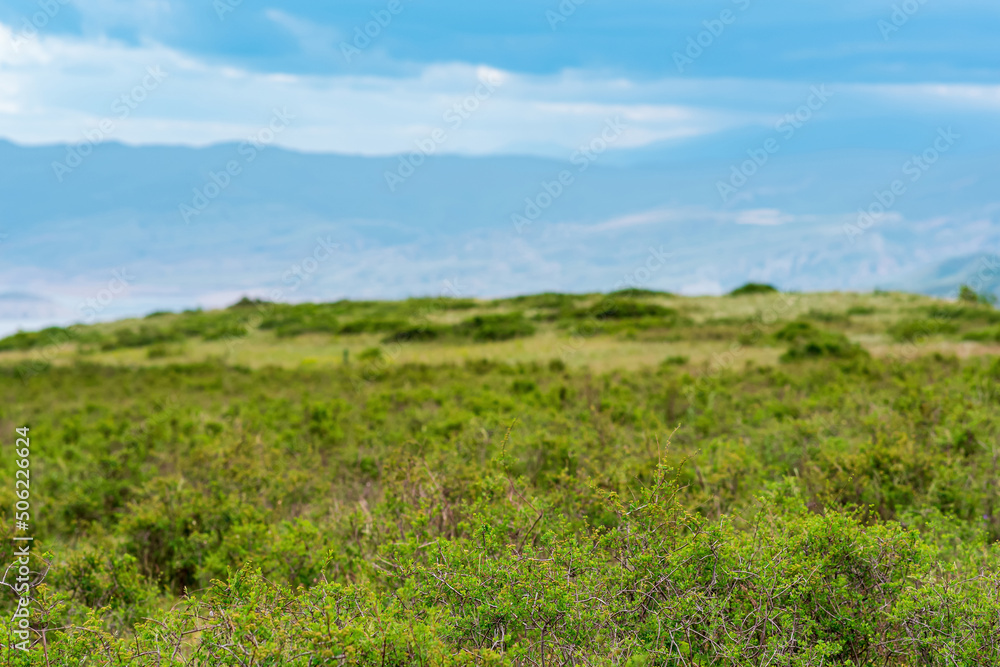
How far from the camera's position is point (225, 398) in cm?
1593

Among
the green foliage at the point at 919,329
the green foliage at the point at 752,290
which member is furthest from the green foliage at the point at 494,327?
the green foliage at the point at 752,290

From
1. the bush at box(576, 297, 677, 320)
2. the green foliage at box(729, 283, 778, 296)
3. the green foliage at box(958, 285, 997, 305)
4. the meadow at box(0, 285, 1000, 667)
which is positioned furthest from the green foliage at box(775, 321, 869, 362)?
the green foliage at box(729, 283, 778, 296)

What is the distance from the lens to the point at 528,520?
4582mm

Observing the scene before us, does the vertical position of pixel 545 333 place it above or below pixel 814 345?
above

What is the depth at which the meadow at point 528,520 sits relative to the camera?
353 centimetres

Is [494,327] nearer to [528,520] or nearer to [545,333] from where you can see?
[545,333]

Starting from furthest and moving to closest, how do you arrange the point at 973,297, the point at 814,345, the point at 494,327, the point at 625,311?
the point at 625,311
the point at 973,297
the point at 494,327
the point at 814,345

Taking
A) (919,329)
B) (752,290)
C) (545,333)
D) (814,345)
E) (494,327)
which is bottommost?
(814,345)

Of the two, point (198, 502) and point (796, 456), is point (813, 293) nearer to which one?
point (796, 456)

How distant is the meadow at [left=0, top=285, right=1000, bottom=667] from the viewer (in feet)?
11.6

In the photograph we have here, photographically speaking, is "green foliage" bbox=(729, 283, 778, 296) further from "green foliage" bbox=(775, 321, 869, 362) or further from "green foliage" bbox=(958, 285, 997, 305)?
"green foliage" bbox=(775, 321, 869, 362)

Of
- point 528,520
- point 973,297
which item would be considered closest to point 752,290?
point 973,297

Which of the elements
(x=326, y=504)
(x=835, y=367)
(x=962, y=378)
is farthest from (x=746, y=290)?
(x=326, y=504)

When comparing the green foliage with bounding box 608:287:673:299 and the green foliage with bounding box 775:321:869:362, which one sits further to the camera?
the green foliage with bounding box 608:287:673:299
